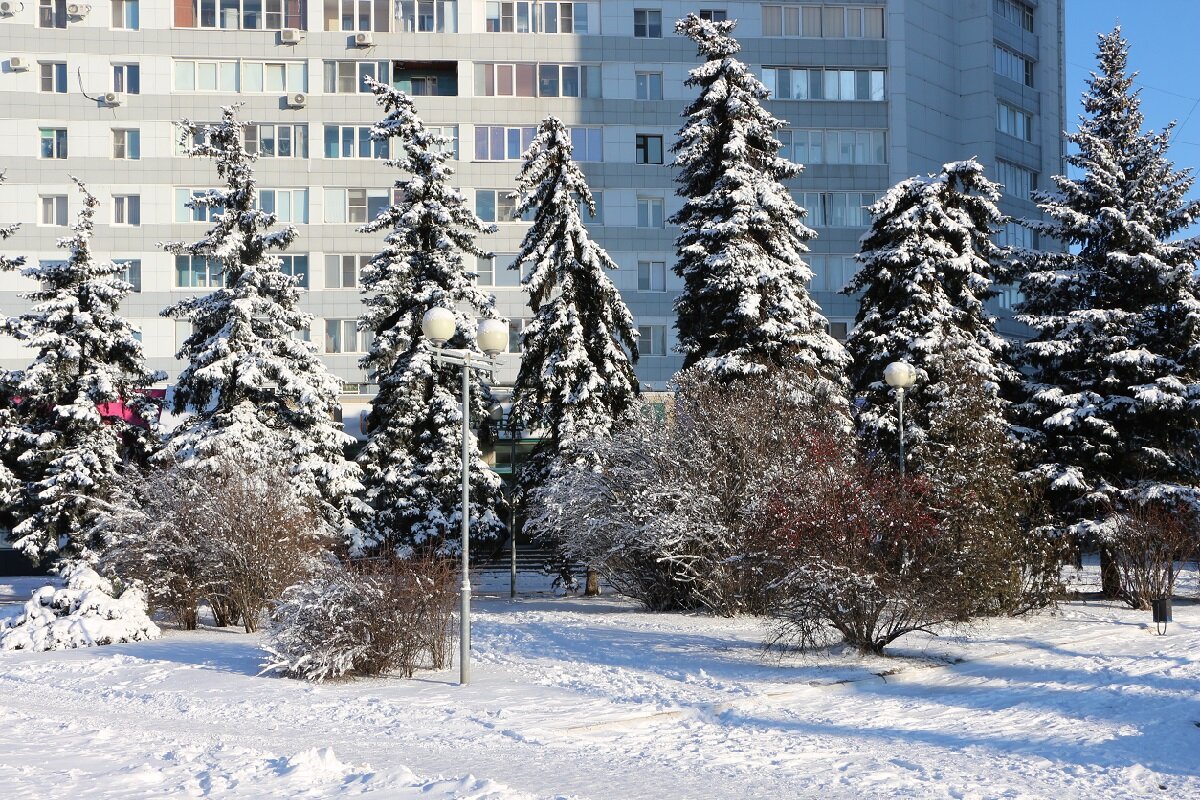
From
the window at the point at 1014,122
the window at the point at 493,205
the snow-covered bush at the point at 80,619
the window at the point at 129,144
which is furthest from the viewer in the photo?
the window at the point at 1014,122

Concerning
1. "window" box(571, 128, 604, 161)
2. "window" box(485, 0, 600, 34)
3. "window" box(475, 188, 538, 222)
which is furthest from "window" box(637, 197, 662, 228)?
"window" box(485, 0, 600, 34)

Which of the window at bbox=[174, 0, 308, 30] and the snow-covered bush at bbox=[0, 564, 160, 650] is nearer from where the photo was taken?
the snow-covered bush at bbox=[0, 564, 160, 650]

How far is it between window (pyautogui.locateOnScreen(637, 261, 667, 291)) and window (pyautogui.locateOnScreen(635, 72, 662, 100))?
6.89m

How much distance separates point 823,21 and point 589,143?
11.2m

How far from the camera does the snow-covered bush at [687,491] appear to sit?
21938mm

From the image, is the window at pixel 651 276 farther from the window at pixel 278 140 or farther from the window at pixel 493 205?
the window at pixel 278 140

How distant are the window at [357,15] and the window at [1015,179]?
2708 cm

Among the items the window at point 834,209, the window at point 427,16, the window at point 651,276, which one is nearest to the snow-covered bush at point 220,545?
the window at point 651,276

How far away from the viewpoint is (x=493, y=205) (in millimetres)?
50406

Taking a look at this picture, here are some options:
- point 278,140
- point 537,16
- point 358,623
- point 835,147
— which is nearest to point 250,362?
point 358,623

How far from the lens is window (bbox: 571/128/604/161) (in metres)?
50.7

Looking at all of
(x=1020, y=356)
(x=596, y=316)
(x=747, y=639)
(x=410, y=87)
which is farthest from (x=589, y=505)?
(x=410, y=87)

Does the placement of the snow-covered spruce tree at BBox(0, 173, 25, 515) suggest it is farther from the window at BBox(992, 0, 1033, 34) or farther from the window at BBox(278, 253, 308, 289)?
the window at BBox(992, 0, 1033, 34)

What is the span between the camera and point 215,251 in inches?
1155
